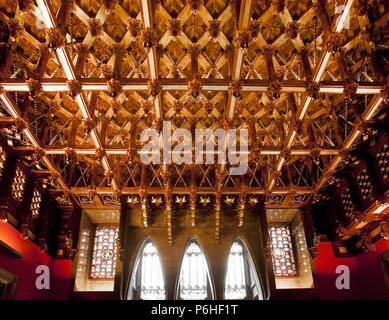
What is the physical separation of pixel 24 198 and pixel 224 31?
25.7 ft

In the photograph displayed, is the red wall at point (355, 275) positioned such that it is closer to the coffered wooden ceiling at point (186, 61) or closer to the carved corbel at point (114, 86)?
the coffered wooden ceiling at point (186, 61)

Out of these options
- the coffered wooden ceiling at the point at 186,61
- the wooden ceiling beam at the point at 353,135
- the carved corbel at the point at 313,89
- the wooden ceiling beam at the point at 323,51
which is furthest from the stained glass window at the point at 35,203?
the wooden ceiling beam at the point at 353,135

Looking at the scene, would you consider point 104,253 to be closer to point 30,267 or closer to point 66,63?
point 30,267

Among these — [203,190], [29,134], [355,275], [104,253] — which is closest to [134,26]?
[29,134]

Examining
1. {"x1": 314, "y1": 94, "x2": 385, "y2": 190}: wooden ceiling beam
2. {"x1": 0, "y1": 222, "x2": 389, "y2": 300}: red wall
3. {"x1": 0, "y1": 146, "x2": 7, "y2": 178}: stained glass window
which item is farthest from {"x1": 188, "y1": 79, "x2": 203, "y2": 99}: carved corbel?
{"x1": 0, "y1": 222, "x2": 389, "y2": 300}: red wall

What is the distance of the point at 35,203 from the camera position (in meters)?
10.5

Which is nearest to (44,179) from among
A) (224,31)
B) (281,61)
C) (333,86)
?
(224,31)

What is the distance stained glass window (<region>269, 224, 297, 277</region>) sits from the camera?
40.0 feet

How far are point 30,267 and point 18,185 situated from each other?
2687 millimetres

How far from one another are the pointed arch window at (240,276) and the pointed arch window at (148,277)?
8.64 feet

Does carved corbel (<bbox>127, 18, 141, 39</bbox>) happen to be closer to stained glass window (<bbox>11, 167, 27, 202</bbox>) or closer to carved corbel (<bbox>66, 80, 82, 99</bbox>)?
carved corbel (<bbox>66, 80, 82, 99</bbox>)

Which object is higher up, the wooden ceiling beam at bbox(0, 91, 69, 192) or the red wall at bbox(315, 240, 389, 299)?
the wooden ceiling beam at bbox(0, 91, 69, 192)

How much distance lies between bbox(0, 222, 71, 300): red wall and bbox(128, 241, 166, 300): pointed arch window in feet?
8.24

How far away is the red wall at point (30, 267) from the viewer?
862 centimetres
